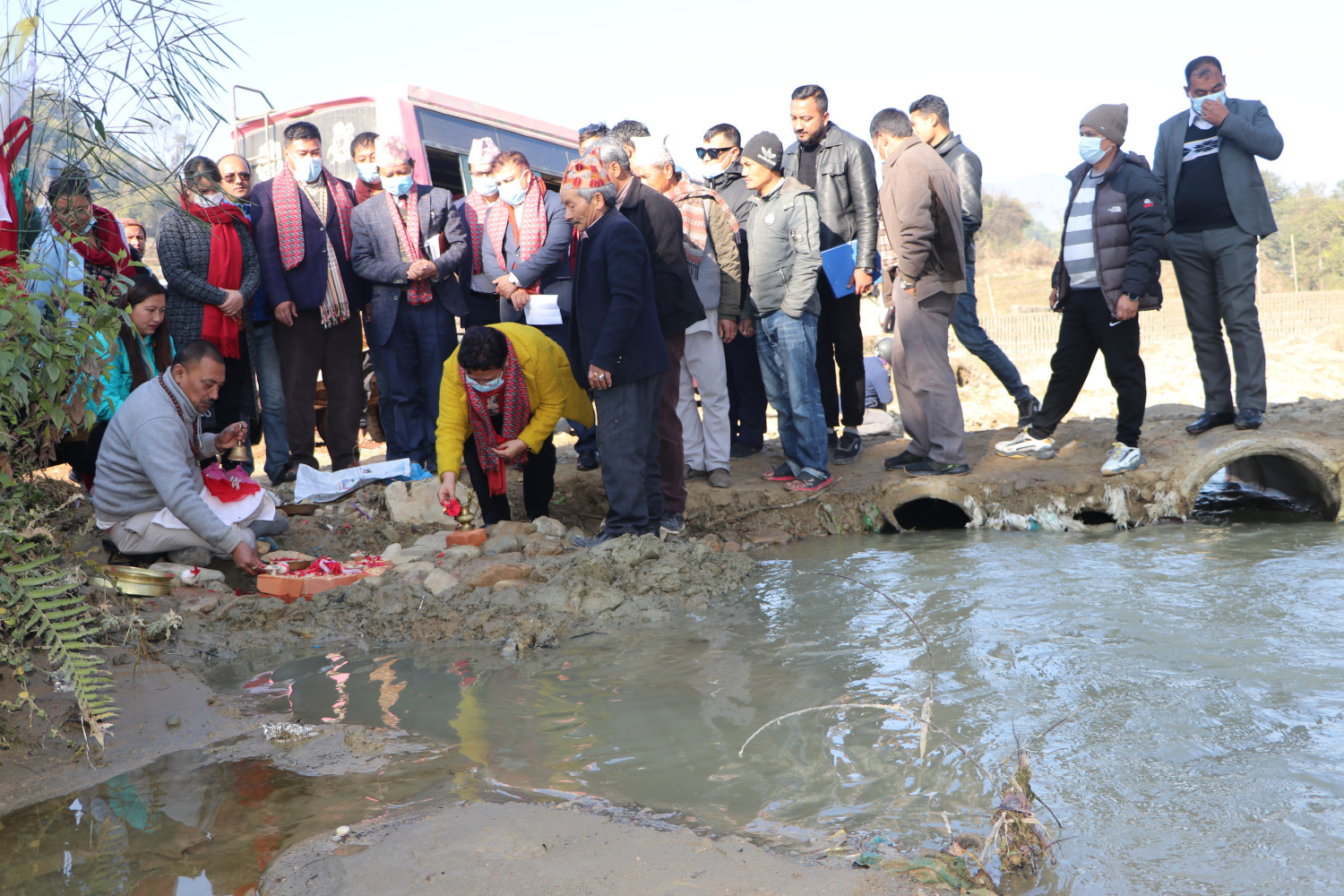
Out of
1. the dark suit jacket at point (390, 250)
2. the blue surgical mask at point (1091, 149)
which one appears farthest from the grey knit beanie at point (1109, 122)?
the dark suit jacket at point (390, 250)

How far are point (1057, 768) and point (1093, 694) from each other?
563 millimetres

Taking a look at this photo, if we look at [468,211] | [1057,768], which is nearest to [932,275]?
[468,211]

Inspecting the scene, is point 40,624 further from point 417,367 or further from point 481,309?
point 481,309

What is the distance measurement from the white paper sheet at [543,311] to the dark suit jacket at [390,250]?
23.9 inches

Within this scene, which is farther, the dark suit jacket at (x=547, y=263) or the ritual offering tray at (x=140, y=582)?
the dark suit jacket at (x=547, y=263)

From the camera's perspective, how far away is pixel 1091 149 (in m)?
5.48

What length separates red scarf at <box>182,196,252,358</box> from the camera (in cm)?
580

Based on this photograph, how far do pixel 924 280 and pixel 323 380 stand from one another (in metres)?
3.78

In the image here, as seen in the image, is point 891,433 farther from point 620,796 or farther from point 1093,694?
point 620,796

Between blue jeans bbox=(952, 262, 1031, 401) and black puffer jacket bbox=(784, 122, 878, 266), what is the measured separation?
66 centimetres

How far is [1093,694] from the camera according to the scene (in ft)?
9.78

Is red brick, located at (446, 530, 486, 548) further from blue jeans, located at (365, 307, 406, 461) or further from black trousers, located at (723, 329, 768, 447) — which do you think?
black trousers, located at (723, 329, 768, 447)

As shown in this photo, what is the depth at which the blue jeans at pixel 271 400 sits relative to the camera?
627 cm

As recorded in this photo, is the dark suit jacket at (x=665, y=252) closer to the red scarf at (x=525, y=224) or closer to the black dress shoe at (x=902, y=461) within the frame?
the red scarf at (x=525, y=224)
